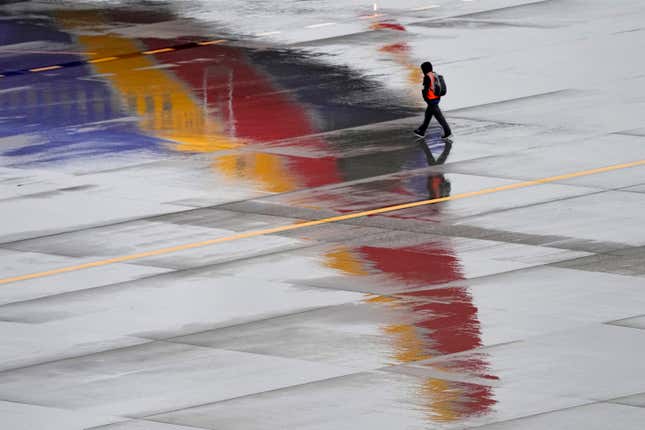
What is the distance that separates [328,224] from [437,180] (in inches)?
140

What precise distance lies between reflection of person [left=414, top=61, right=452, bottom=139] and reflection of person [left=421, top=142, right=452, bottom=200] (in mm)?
714

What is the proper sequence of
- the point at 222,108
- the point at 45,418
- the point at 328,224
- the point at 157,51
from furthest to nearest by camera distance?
the point at 157,51 → the point at 222,108 → the point at 328,224 → the point at 45,418

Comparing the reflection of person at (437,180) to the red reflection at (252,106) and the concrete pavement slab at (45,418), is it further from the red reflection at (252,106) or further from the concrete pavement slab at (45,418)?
the concrete pavement slab at (45,418)

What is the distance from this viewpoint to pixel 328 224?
102 feet

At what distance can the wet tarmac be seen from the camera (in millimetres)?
22031

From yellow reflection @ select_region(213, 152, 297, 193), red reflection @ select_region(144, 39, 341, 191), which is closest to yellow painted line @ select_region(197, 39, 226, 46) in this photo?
red reflection @ select_region(144, 39, 341, 191)

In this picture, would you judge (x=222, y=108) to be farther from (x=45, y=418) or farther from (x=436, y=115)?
(x=45, y=418)

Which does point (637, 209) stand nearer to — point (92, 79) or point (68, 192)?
point (68, 192)

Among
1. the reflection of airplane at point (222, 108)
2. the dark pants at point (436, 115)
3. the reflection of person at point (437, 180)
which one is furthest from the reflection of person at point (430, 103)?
the reflection of airplane at point (222, 108)

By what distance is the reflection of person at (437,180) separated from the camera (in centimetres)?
3270

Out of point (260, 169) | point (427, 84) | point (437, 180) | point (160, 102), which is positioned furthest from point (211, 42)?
point (437, 180)

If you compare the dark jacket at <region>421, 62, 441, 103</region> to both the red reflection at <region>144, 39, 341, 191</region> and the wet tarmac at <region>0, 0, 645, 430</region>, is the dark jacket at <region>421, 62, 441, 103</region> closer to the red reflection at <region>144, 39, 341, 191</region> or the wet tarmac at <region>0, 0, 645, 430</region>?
the wet tarmac at <region>0, 0, 645, 430</region>

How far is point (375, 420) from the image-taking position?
67.4ft

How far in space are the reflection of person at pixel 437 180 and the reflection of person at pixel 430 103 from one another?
0.71m
